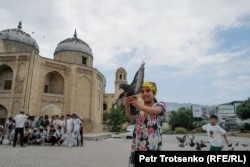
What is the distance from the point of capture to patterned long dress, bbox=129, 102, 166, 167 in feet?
10.4

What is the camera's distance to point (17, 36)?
36.7m

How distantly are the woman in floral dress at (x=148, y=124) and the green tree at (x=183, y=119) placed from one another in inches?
2135

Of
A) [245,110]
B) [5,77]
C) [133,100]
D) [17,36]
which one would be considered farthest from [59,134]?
[245,110]

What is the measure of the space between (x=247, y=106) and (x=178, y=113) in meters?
20.0

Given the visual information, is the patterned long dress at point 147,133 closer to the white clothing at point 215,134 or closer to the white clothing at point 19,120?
the white clothing at point 215,134

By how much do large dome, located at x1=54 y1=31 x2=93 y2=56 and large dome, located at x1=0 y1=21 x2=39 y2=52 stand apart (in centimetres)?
403

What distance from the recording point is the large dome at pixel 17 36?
36094 mm

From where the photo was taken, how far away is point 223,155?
268cm

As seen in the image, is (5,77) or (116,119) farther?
(116,119)

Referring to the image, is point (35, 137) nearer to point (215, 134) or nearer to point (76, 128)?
point (76, 128)

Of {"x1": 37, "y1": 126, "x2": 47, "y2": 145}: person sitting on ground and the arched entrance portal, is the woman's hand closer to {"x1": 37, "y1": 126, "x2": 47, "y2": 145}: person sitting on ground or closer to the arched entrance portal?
{"x1": 37, "y1": 126, "x2": 47, "y2": 145}: person sitting on ground

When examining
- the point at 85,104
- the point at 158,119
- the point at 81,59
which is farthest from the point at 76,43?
the point at 158,119

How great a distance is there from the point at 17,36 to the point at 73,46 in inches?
312

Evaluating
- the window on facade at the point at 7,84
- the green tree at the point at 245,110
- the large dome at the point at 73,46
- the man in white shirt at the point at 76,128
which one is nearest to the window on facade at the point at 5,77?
the window on facade at the point at 7,84
